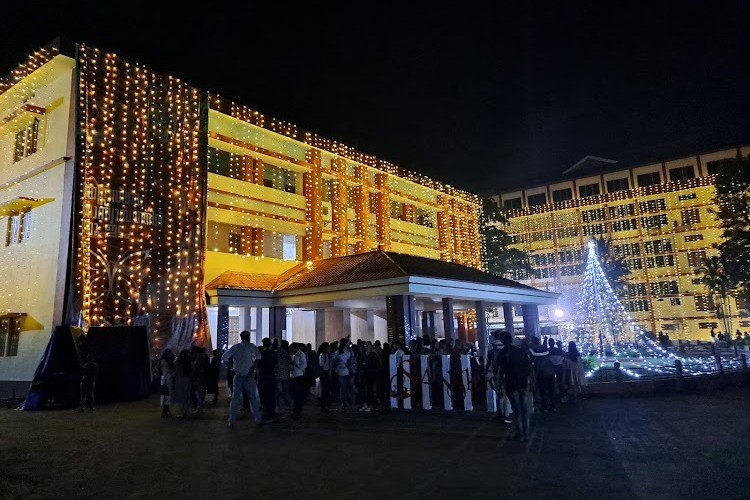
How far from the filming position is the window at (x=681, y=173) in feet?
183

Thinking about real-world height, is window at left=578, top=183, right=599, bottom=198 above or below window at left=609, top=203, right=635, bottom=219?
above

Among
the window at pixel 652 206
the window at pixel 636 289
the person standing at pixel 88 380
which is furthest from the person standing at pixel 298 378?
the window at pixel 652 206

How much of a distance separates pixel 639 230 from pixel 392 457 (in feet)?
199

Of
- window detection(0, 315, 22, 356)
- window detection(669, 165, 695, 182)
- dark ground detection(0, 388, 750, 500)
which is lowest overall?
dark ground detection(0, 388, 750, 500)

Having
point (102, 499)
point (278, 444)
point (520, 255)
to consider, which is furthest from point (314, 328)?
point (520, 255)

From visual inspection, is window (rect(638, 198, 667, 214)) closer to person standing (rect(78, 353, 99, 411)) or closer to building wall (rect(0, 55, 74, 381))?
building wall (rect(0, 55, 74, 381))

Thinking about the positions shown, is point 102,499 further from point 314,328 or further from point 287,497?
point 314,328

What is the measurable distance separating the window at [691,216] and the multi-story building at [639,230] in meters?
0.10

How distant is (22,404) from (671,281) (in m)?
60.9

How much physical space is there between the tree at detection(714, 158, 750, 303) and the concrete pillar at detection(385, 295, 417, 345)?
Answer: 88.2ft

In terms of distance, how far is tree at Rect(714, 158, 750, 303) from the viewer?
31.8m

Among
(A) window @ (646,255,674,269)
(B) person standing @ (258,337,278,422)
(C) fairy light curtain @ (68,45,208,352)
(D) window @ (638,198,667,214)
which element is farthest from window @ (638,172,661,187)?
(B) person standing @ (258,337,278,422)

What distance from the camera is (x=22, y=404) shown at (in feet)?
45.5

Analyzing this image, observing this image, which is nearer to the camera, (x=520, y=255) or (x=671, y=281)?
(x=520, y=255)
